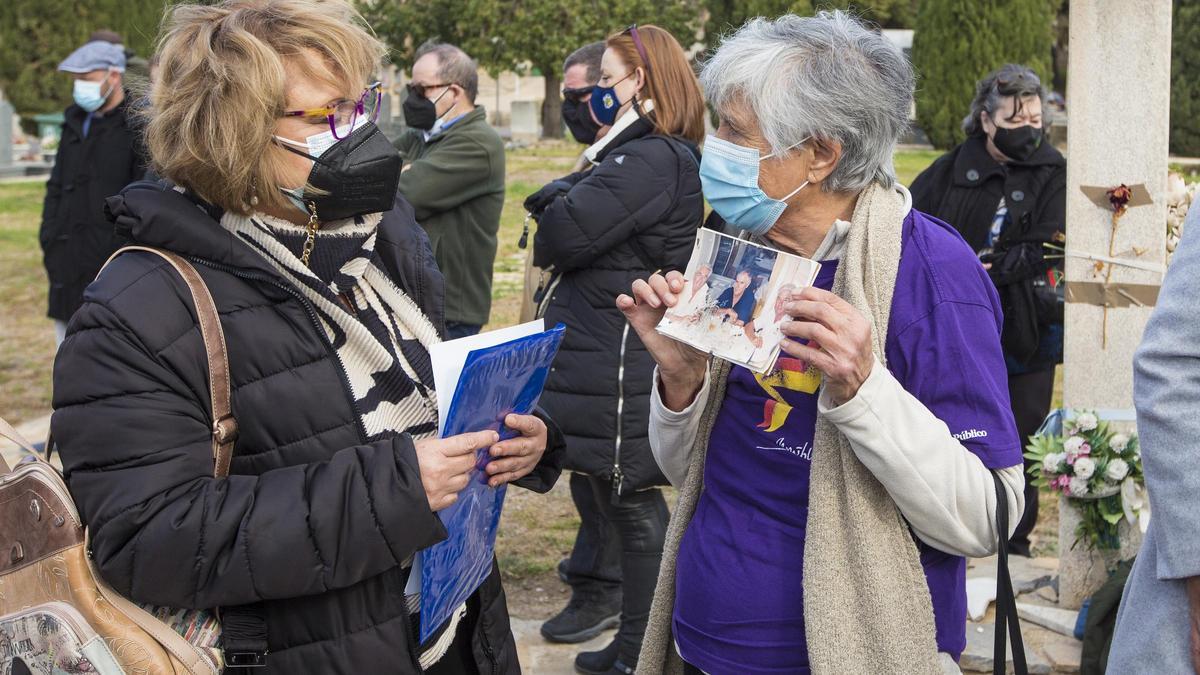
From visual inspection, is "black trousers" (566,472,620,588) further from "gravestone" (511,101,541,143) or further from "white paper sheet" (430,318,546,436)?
"gravestone" (511,101,541,143)

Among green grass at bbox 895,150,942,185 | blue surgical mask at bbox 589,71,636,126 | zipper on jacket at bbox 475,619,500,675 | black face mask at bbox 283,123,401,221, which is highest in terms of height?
black face mask at bbox 283,123,401,221

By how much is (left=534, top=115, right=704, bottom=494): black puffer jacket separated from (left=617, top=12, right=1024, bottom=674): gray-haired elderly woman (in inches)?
61.8

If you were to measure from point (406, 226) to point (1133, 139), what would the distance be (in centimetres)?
295

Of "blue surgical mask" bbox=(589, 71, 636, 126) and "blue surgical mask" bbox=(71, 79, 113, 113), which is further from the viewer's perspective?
"blue surgical mask" bbox=(71, 79, 113, 113)

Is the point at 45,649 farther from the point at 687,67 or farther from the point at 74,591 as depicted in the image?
the point at 687,67

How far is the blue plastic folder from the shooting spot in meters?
2.00

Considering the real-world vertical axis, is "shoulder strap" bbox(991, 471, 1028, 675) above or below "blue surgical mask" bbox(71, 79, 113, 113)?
below

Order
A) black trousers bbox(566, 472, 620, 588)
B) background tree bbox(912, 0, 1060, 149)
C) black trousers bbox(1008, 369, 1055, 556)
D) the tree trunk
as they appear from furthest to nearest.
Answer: the tree trunk → background tree bbox(912, 0, 1060, 149) → black trousers bbox(1008, 369, 1055, 556) → black trousers bbox(566, 472, 620, 588)

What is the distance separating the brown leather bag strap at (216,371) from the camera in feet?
6.24

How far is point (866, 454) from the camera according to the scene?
1933 millimetres

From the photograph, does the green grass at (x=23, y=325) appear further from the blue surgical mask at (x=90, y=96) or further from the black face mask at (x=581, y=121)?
the black face mask at (x=581, y=121)

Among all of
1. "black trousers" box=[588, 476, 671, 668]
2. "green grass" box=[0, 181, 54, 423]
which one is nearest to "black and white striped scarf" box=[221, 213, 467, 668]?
"black trousers" box=[588, 476, 671, 668]

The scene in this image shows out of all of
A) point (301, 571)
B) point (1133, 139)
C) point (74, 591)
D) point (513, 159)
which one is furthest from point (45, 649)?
point (513, 159)

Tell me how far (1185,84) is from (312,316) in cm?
2276
